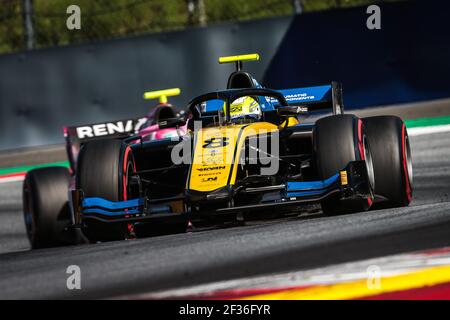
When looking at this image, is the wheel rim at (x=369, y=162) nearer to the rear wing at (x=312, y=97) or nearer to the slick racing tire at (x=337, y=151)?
the slick racing tire at (x=337, y=151)

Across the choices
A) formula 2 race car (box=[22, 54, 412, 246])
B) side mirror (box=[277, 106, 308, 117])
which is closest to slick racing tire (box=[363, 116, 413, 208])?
formula 2 race car (box=[22, 54, 412, 246])

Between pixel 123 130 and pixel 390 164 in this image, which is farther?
pixel 123 130

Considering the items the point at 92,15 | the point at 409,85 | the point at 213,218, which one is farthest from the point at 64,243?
the point at 92,15

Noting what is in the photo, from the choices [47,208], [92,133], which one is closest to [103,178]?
[47,208]

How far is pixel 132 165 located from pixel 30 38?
663 centimetres

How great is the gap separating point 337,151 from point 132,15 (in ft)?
30.5

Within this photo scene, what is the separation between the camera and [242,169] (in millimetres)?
7004

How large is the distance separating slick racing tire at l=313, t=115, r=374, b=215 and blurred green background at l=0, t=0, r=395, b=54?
7.54 metres

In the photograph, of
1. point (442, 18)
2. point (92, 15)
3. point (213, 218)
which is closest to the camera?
point (213, 218)

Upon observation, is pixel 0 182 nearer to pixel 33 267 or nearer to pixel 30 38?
pixel 30 38

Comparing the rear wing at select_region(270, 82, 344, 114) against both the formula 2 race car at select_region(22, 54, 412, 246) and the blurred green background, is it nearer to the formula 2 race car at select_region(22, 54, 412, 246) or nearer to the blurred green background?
the formula 2 race car at select_region(22, 54, 412, 246)

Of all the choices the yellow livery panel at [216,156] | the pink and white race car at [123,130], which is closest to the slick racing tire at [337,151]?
the yellow livery panel at [216,156]

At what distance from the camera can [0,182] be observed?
11.7 metres

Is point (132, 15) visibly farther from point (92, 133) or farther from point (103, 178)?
point (103, 178)
